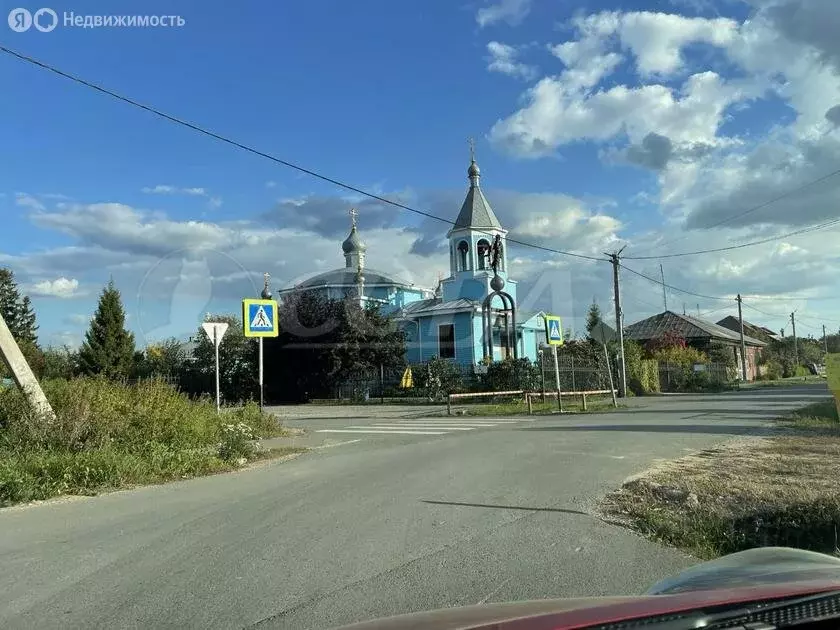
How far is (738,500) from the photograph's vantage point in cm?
768

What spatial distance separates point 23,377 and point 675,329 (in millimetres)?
55492

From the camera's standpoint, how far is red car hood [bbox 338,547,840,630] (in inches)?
94.3

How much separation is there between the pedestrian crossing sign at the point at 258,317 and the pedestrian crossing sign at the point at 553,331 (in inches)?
418

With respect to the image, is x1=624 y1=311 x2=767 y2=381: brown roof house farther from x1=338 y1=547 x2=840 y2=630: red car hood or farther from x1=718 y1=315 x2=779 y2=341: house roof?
x1=338 y1=547 x2=840 y2=630: red car hood

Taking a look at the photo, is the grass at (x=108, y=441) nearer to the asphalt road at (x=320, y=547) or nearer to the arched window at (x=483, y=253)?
the asphalt road at (x=320, y=547)

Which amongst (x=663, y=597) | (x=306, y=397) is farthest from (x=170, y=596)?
(x=306, y=397)

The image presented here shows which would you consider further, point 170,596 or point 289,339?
Answer: point 289,339

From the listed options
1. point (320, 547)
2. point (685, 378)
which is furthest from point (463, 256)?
point (320, 547)

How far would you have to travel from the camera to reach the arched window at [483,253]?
44.6 m

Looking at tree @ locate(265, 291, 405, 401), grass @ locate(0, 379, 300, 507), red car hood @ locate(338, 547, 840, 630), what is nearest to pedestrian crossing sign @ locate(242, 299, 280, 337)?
grass @ locate(0, 379, 300, 507)

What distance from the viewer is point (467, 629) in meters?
2.43

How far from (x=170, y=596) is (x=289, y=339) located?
37.7m

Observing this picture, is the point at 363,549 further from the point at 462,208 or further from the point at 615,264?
the point at 462,208

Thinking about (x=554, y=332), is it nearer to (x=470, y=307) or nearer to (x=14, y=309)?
(x=470, y=307)
